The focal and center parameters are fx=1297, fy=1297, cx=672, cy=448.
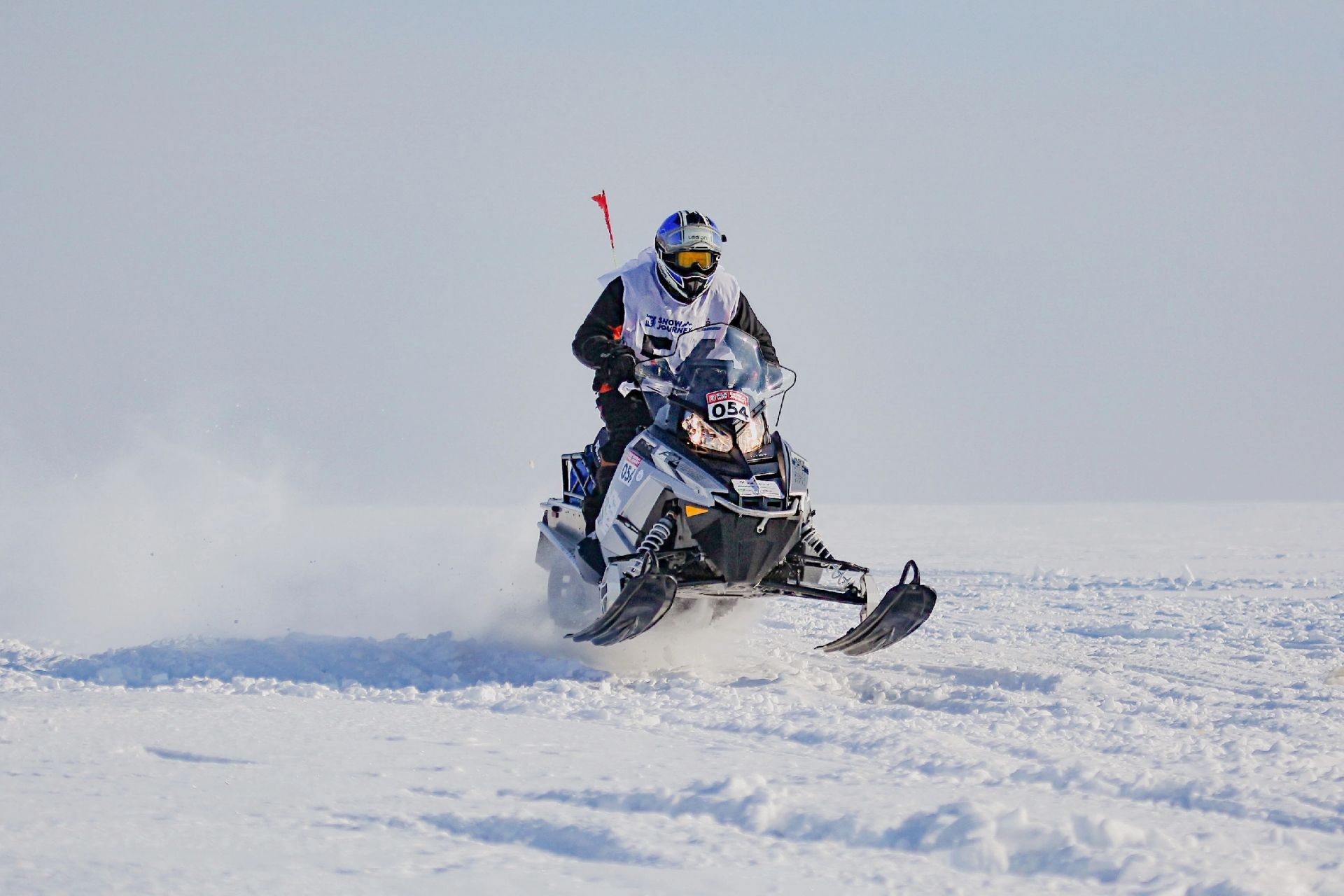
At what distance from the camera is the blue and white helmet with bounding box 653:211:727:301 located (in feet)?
23.7

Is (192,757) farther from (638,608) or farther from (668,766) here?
(638,608)

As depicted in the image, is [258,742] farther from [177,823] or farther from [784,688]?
[784,688]

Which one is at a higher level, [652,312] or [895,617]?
[652,312]

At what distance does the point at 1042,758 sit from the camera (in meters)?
4.21

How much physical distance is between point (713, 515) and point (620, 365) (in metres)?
1.10

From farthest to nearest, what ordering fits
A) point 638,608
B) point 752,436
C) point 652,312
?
point 652,312, point 752,436, point 638,608

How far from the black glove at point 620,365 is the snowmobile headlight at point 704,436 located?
494 mm

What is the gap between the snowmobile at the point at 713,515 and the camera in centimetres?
621

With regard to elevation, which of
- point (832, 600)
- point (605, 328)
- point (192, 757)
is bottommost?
point (192, 757)

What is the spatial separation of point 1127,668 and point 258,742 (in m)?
4.49

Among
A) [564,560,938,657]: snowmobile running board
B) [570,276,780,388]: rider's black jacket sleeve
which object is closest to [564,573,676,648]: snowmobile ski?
[564,560,938,657]: snowmobile running board

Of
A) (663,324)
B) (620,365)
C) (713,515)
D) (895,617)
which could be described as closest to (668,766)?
(713,515)

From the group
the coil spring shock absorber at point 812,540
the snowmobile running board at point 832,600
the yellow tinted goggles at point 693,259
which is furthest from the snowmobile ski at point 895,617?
the yellow tinted goggles at point 693,259

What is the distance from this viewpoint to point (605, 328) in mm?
7480
